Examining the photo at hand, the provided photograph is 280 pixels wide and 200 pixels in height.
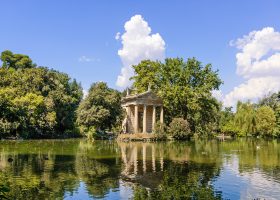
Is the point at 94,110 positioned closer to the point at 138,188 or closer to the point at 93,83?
the point at 93,83

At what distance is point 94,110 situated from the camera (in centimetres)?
7356

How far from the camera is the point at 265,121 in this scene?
301ft

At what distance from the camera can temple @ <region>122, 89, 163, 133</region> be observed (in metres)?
73.9

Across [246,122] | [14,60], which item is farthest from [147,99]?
[14,60]

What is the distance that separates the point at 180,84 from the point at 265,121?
100ft

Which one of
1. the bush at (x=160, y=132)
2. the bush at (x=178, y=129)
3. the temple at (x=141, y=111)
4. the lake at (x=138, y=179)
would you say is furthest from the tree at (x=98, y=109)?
the lake at (x=138, y=179)

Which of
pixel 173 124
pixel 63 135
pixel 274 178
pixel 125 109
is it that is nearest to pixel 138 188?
pixel 274 178

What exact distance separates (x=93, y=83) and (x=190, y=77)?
21.0 meters

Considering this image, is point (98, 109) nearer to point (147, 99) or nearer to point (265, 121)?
point (147, 99)

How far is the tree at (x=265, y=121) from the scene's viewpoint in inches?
3610

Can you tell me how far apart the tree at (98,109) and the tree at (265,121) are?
1456 inches

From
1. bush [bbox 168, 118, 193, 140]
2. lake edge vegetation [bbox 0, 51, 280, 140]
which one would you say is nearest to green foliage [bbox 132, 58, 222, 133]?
lake edge vegetation [bbox 0, 51, 280, 140]

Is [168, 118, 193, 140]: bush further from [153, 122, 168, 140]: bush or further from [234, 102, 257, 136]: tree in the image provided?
[234, 102, 257, 136]: tree

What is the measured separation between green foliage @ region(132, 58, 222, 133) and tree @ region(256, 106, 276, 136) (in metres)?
20.1
